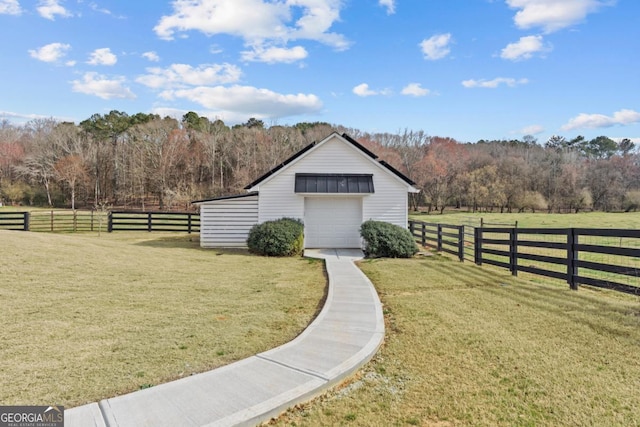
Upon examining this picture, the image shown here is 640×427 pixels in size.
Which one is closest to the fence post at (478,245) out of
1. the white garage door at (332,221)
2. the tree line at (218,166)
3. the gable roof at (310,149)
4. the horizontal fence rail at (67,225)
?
the gable roof at (310,149)

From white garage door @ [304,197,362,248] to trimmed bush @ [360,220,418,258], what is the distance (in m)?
2.30

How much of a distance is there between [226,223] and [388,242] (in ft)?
24.9

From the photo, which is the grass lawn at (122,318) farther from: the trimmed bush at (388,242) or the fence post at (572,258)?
the fence post at (572,258)

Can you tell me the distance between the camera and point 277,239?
14.1 meters

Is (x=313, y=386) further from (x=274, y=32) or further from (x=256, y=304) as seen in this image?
(x=274, y=32)

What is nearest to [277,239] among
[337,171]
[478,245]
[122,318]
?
[337,171]

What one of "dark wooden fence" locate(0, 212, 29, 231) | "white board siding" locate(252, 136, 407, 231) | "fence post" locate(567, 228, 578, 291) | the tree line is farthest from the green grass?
the tree line

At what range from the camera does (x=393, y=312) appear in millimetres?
6297

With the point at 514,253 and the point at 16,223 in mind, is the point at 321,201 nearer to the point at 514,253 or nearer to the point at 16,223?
the point at 514,253

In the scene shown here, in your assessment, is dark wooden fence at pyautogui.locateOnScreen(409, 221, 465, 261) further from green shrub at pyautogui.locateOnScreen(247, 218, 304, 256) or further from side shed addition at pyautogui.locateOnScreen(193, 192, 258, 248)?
side shed addition at pyautogui.locateOnScreen(193, 192, 258, 248)

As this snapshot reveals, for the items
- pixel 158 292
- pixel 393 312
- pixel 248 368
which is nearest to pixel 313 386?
pixel 248 368

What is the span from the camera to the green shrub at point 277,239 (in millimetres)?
14086

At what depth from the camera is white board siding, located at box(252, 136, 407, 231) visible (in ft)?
53.2

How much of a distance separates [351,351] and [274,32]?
1513cm
